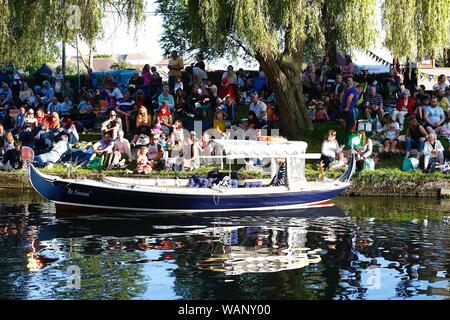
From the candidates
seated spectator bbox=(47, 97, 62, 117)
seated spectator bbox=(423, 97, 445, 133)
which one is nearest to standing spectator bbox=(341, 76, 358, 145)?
seated spectator bbox=(423, 97, 445, 133)

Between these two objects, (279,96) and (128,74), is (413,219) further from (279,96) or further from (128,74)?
(128,74)

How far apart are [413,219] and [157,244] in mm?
7115

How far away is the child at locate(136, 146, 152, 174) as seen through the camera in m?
28.4

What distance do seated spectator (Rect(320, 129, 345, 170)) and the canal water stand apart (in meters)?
2.87

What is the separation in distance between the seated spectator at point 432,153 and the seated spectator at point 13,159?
42.0 ft

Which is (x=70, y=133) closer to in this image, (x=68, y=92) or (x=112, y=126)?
(x=112, y=126)

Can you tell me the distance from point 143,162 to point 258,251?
1023 centimetres

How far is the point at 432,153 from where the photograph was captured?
92.1 feet

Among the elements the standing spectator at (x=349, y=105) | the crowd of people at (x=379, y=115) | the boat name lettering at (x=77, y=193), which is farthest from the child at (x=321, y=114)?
the boat name lettering at (x=77, y=193)

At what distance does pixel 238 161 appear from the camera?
2938 centimetres

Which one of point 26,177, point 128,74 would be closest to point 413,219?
point 26,177

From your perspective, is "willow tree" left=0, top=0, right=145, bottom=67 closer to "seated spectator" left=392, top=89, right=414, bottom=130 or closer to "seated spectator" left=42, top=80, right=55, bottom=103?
"seated spectator" left=42, top=80, right=55, bottom=103

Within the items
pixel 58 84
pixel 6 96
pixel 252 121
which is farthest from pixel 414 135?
pixel 6 96

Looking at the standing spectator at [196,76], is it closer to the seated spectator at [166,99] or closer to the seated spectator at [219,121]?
the seated spectator at [166,99]
